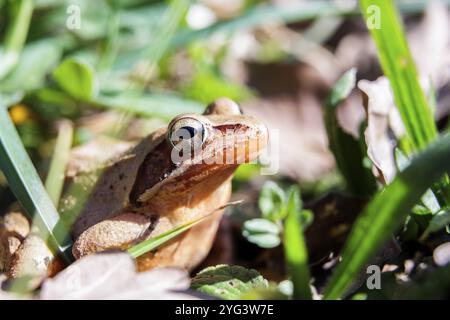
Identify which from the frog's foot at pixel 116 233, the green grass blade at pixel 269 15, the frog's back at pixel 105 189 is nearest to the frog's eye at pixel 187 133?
the frog's back at pixel 105 189

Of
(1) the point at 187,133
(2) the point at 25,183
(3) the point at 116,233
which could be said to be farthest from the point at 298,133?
(2) the point at 25,183

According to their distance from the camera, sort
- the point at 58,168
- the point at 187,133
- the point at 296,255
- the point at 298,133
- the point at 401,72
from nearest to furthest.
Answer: the point at 296,255 < the point at 401,72 < the point at 187,133 < the point at 58,168 < the point at 298,133

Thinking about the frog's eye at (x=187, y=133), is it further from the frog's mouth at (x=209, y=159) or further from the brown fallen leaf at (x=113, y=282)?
the brown fallen leaf at (x=113, y=282)

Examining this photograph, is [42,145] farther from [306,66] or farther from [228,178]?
[306,66]

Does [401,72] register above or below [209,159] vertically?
above

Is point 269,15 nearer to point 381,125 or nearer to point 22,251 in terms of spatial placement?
point 381,125

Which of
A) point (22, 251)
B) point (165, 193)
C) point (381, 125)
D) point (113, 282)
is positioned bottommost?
point (113, 282)

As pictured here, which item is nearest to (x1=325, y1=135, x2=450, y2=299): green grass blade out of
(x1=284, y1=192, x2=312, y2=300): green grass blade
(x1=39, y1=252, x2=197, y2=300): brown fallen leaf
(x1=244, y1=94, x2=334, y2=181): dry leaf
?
(x1=284, y1=192, x2=312, y2=300): green grass blade

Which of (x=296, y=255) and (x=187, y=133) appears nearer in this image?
(x=296, y=255)
